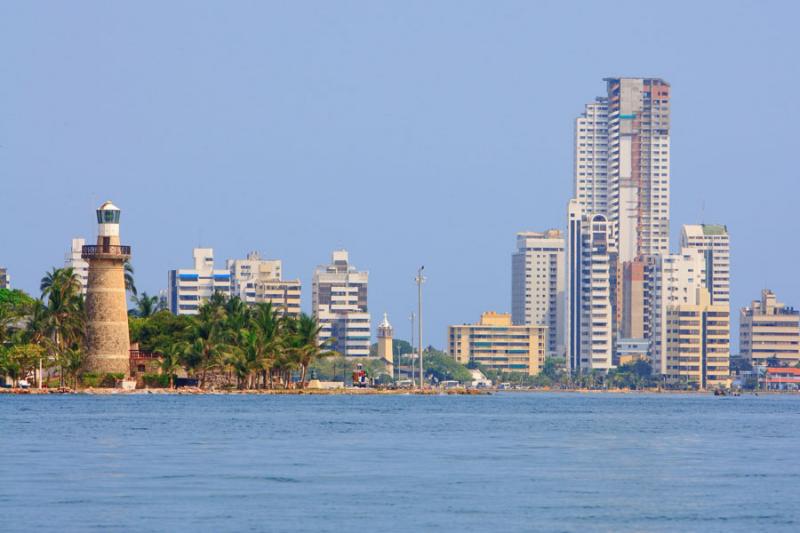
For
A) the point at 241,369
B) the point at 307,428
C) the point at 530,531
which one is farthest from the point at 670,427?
the point at 241,369

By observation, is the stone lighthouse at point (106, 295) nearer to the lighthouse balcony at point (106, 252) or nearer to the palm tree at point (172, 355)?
the lighthouse balcony at point (106, 252)

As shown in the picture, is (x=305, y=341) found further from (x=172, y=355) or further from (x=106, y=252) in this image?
(x=106, y=252)

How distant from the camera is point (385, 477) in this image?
50219 millimetres

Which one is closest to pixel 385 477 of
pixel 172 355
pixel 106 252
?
pixel 106 252

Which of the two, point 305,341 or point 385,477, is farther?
point 305,341

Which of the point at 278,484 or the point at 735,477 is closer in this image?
the point at 278,484

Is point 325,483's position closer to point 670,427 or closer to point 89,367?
point 670,427

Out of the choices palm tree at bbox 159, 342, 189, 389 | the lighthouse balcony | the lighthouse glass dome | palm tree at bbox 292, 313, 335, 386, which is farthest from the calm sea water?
palm tree at bbox 292, 313, 335, 386

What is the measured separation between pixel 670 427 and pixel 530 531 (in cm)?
5494

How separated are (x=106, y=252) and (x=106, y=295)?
11.6 ft

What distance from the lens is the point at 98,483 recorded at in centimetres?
4709

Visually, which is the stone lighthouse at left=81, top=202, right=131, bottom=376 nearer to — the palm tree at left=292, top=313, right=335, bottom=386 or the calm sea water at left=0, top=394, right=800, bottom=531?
the palm tree at left=292, top=313, right=335, bottom=386

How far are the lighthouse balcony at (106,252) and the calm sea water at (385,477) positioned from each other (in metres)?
44.3

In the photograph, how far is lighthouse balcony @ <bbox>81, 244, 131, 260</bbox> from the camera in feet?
429
